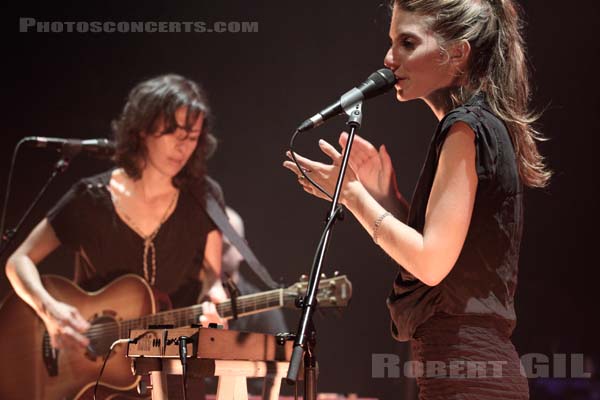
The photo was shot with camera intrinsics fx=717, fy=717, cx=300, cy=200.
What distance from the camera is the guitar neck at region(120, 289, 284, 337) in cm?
312

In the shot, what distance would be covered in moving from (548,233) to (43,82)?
250cm

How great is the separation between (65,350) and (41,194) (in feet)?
2.44

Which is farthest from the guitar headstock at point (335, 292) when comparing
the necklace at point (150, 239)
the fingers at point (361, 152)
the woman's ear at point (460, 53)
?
the woman's ear at point (460, 53)

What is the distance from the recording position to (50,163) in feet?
11.2

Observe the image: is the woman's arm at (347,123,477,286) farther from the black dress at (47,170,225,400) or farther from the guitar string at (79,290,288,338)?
the black dress at (47,170,225,400)

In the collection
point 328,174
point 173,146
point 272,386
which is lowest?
point 272,386

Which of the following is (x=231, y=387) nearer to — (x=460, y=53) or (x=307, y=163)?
(x=307, y=163)

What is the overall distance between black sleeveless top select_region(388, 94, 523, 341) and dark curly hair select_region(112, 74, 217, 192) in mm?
1852

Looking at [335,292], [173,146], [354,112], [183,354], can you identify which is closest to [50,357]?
[173,146]

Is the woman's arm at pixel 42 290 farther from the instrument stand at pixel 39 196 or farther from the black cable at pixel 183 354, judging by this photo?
the black cable at pixel 183 354

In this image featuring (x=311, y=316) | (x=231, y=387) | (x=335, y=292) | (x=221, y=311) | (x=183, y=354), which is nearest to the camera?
(x=311, y=316)

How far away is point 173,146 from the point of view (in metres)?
3.34

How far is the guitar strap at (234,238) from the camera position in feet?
10.4

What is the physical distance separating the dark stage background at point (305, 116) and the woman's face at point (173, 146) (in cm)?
13
